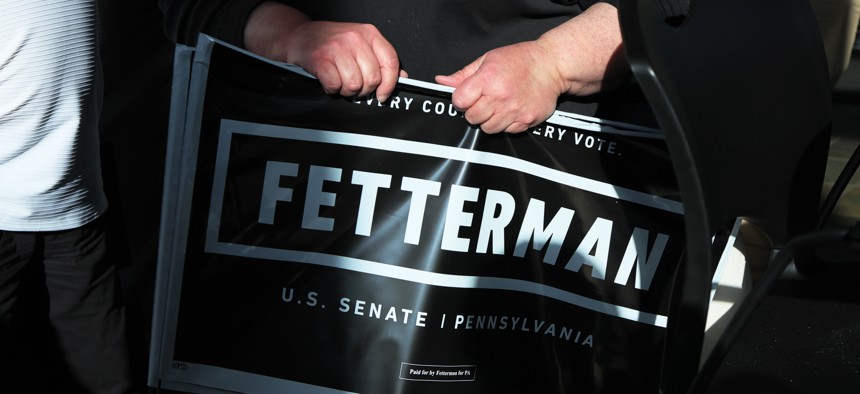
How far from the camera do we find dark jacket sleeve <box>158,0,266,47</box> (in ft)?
5.44

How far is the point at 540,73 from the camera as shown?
61.2 inches

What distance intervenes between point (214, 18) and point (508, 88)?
60 cm

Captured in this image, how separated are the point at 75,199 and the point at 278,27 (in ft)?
2.05

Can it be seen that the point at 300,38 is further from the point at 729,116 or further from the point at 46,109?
the point at 729,116

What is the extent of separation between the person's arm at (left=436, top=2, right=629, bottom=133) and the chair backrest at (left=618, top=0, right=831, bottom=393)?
37 cm

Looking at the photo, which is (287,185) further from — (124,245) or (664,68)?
(124,245)

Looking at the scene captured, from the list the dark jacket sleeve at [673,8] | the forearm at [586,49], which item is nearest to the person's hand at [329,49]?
the forearm at [586,49]

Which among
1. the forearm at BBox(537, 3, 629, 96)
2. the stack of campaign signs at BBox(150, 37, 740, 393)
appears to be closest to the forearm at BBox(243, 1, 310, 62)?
the stack of campaign signs at BBox(150, 37, 740, 393)

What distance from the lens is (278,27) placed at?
164 cm

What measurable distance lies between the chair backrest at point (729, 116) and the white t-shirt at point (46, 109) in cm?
119

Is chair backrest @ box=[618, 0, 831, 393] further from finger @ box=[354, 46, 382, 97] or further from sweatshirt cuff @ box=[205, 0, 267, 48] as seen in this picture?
sweatshirt cuff @ box=[205, 0, 267, 48]

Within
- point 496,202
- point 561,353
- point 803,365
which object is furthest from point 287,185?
point 803,365

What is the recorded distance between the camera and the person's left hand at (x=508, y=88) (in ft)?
4.90

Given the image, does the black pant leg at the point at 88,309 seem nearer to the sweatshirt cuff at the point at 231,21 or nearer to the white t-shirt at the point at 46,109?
the white t-shirt at the point at 46,109
